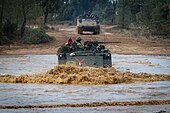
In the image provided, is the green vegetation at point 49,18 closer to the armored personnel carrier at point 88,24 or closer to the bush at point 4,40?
the bush at point 4,40

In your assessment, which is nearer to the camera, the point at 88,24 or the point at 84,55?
the point at 84,55

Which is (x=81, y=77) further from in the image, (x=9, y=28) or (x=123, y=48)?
(x=9, y=28)

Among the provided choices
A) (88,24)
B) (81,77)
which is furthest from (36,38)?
(81,77)

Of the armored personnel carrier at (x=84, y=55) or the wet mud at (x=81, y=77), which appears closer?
the wet mud at (x=81, y=77)

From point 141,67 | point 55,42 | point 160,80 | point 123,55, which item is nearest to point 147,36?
point 55,42

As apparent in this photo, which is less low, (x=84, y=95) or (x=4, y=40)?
(x=84, y=95)

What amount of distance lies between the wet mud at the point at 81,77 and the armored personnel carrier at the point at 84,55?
1.89m

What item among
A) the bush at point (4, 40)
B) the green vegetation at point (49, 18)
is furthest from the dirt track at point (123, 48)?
the green vegetation at point (49, 18)

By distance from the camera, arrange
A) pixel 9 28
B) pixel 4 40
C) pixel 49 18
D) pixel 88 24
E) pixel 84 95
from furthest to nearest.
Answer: pixel 49 18 < pixel 88 24 < pixel 9 28 < pixel 4 40 < pixel 84 95

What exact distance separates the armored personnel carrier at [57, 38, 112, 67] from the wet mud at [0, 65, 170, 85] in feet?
6.20

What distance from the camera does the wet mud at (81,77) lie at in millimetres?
22859

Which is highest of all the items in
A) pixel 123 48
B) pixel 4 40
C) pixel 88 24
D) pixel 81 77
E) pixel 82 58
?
pixel 82 58

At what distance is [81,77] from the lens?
76.2 ft

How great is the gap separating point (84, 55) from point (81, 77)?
4150mm
